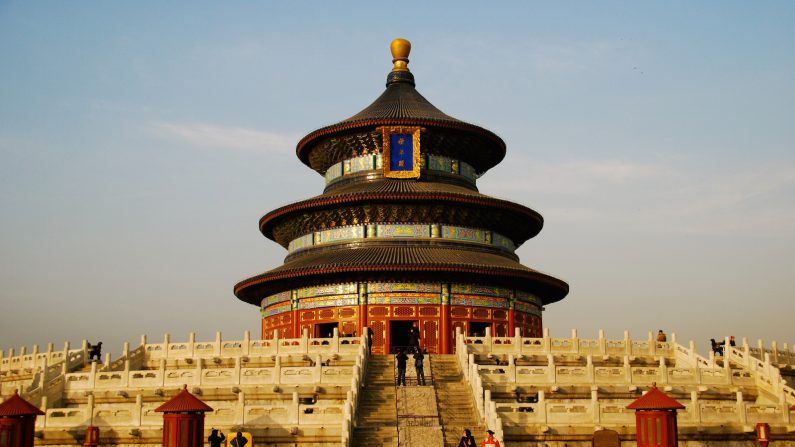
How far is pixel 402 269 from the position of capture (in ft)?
141

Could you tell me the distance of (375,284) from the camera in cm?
4453

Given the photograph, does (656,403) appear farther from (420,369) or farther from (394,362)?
(394,362)

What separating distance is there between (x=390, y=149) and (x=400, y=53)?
29.5ft

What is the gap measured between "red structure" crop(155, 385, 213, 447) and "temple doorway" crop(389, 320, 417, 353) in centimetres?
2004

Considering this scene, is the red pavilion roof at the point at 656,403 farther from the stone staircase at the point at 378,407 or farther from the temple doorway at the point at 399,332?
the temple doorway at the point at 399,332

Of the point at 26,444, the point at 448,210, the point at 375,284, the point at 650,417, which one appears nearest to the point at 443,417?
the point at 650,417

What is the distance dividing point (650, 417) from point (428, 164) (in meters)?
27.8

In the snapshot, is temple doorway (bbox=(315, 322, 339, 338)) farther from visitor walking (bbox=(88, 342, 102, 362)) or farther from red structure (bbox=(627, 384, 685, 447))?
red structure (bbox=(627, 384, 685, 447))

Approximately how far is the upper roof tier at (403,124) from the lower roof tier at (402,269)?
623 centimetres

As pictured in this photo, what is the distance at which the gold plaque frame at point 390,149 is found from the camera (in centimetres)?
4909

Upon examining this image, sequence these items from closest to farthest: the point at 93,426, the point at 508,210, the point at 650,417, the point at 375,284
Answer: the point at 650,417 → the point at 93,426 → the point at 375,284 → the point at 508,210

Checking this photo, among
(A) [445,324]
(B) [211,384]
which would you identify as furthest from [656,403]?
(A) [445,324]

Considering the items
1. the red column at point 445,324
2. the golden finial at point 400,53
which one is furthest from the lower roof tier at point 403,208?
the golden finial at point 400,53

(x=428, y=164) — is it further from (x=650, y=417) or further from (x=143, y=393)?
(x=650, y=417)
